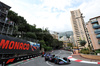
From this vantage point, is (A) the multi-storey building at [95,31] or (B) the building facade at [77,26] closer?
(A) the multi-storey building at [95,31]

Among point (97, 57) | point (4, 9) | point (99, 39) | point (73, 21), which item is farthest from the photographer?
point (73, 21)

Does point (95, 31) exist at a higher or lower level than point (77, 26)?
lower

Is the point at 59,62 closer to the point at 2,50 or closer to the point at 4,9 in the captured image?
the point at 2,50

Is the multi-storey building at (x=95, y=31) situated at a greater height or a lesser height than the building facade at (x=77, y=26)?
lesser

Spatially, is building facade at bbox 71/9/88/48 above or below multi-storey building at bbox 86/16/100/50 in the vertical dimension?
above

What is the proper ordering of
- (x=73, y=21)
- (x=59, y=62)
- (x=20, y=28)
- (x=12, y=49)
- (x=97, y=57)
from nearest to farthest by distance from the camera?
(x=59, y=62)
(x=97, y=57)
(x=12, y=49)
(x=20, y=28)
(x=73, y=21)

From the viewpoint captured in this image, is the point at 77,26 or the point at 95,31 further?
the point at 77,26

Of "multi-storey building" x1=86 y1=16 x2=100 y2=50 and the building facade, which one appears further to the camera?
the building facade

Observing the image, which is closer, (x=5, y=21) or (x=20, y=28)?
(x=5, y=21)

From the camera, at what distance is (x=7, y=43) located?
1087 cm

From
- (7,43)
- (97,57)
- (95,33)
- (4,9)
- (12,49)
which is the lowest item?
(97,57)

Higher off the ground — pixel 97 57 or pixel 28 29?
pixel 28 29

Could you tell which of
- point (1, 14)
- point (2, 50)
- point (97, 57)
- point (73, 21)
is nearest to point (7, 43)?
point (2, 50)

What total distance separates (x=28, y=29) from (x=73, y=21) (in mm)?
62225
